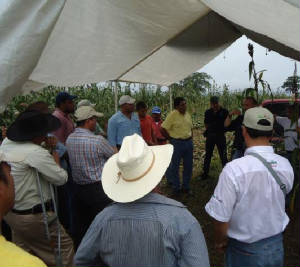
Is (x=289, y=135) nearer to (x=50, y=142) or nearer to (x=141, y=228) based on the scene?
(x=50, y=142)

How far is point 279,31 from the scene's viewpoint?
83.0 inches

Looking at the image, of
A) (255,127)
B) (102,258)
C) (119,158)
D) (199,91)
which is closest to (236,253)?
(255,127)

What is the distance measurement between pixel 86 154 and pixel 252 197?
1714mm

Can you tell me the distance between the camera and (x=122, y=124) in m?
4.47

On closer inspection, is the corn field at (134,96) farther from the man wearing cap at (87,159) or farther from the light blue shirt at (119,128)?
the man wearing cap at (87,159)

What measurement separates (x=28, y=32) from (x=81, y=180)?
5.39 ft

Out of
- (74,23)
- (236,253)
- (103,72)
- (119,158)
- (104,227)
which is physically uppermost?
(74,23)

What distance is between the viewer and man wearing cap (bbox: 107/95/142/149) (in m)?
4.48

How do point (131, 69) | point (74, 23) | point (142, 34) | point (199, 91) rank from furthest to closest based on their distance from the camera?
point (199, 91), point (131, 69), point (142, 34), point (74, 23)

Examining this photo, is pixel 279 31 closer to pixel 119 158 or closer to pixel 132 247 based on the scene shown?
pixel 119 158

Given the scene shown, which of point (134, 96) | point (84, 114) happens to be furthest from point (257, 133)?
point (134, 96)

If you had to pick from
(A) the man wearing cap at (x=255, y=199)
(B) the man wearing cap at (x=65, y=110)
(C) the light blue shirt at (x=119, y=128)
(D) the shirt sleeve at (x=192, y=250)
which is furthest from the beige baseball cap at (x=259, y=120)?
Answer: (C) the light blue shirt at (x=119, y=128)

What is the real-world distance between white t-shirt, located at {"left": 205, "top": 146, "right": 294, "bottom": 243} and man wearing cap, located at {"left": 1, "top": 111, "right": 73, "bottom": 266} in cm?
133

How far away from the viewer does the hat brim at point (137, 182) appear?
1364 mm
